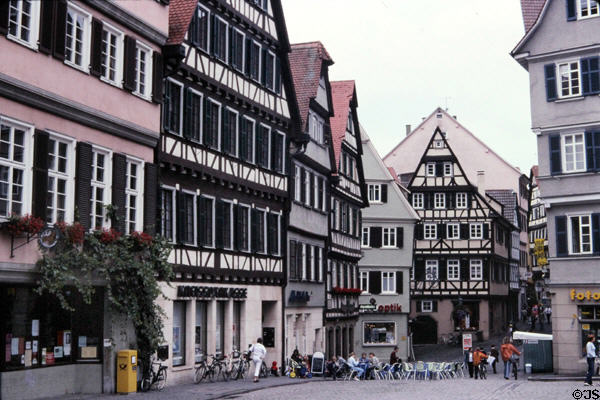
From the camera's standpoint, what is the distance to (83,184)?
2306 centimetres

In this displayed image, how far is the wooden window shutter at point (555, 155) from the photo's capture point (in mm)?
38719

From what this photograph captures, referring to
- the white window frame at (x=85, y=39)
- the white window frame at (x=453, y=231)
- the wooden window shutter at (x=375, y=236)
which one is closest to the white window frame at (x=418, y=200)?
the white window frame at (x=453, y=231)

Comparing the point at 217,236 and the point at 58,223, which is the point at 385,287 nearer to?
the point at 217,236

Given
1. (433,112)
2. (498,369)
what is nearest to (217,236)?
(498,369)

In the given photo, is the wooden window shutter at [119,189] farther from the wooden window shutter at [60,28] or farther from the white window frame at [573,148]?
the white window frame at [573,148]

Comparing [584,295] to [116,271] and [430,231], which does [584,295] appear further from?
[430,231]

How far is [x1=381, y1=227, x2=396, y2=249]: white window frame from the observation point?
61250mm

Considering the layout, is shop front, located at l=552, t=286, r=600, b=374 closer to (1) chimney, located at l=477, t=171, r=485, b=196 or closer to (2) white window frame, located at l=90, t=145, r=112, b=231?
(2) white window frame, located at l=90, t=145, r=112, b=231

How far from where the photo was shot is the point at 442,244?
240 ft

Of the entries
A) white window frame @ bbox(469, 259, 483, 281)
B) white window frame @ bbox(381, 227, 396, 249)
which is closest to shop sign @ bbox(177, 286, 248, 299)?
white window frame @ bbox(381, 227, 396, 249)

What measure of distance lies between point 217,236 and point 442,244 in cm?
4292

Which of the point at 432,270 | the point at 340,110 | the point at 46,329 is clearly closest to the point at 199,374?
the point at 46,329

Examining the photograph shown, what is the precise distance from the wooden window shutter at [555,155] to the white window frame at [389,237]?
75.3 ft

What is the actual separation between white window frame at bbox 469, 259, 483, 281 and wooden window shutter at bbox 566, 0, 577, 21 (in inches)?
1444
